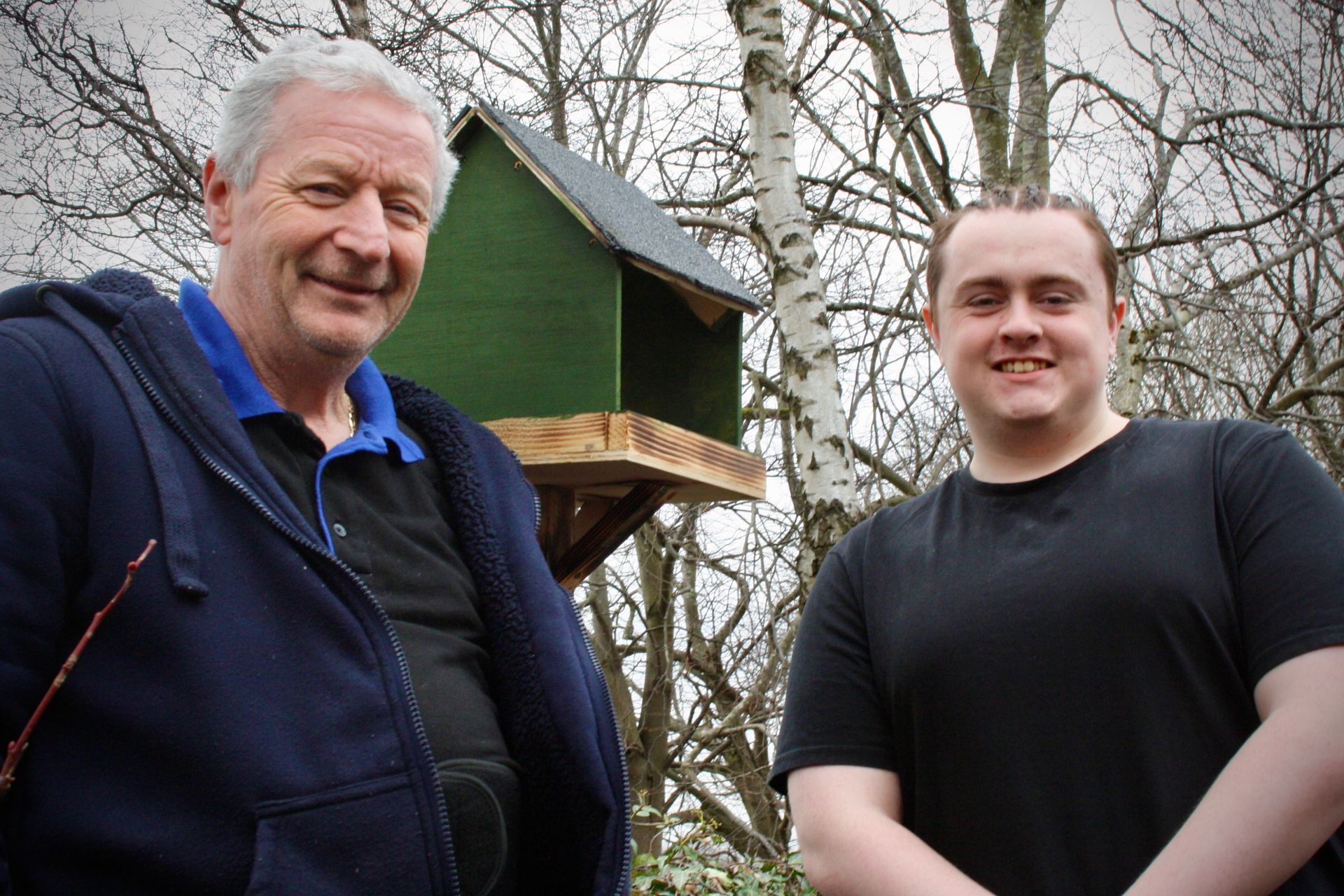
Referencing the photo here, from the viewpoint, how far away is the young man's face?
1.49m

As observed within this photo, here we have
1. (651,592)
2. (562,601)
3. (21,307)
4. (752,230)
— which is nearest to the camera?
(21,307)

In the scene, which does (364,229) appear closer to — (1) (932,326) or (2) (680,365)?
(1) (932,326)

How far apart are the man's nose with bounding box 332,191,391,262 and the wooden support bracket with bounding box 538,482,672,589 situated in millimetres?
1097

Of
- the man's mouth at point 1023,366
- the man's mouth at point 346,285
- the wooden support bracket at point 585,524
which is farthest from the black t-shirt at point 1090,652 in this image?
the wooden support bracket at point 585,524

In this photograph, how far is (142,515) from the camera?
3.96ft

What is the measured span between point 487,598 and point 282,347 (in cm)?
44

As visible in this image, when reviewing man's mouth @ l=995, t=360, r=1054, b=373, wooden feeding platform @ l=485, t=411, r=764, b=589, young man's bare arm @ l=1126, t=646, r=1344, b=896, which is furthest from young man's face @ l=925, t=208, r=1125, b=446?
wooden feeding platform @ l=485, t=411, r=764, b=589

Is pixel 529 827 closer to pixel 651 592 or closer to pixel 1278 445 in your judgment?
pixel 1278 445

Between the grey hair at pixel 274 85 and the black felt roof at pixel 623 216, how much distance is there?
0.84 m

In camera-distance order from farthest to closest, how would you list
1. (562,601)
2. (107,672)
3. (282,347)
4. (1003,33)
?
(1003,33) → (562,601) → (282,347) → (107,672)

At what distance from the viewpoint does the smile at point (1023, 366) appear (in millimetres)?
1496

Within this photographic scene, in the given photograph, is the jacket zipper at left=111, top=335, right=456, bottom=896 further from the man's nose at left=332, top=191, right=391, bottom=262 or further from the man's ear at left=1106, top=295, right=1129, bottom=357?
the man's ear at left=1106, top=295, right=1129, bottom=357

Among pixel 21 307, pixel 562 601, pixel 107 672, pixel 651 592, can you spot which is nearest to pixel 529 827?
pixel 562 601

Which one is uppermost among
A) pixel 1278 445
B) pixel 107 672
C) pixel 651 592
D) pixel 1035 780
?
pixel 651 592
